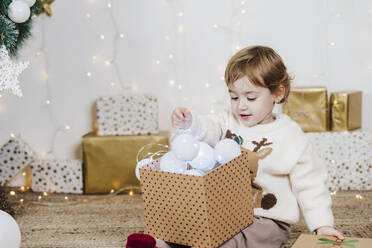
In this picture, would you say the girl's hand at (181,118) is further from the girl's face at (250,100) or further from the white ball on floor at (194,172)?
the white ball on floor at (194,172)

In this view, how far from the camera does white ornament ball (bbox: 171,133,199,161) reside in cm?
98

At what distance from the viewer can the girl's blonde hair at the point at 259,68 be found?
1.24 metres

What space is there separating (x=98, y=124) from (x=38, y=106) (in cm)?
41

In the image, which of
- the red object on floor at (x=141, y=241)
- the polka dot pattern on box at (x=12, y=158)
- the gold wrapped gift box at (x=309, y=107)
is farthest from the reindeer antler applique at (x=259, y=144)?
the polka dot pattern on box at (x=12, y=158)

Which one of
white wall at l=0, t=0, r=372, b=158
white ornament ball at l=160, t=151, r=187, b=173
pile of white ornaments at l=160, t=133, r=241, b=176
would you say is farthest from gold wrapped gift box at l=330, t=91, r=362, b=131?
white ornament ball at l=160, t=151, r=187, b=173

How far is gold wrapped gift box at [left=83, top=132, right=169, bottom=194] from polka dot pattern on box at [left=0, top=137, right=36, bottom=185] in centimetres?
30

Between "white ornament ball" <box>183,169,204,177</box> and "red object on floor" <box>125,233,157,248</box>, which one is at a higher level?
"white ornament ball" <box>183,169,204,177</box>

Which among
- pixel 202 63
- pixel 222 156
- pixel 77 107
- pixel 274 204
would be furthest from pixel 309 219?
pixel 77 107

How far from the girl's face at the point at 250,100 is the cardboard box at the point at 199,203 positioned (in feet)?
0.79

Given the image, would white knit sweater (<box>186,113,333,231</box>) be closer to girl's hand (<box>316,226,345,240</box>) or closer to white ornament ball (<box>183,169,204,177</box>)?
girl's hand (<box>316,226,345,240</box>)

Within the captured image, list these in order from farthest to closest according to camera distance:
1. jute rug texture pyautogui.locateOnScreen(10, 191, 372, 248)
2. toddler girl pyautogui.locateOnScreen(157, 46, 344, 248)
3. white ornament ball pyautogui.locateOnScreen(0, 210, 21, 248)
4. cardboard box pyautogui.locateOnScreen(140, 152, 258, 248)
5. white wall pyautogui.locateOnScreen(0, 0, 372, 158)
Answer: white wall pyautogui.locateOnScreen(0, 0, 372, 158) → jute rug texture pyautogui.locateOnScreen(10, 191, 372, 248) → toddler girl pyautogui.locateOnScreen(157, 46, 344, 248) → white ornament ball pyautogui.locateOnScreen(0, 210, 21, 248) → cardboard box pyautogui.locateOnScreen(140, 152, 258, 248)

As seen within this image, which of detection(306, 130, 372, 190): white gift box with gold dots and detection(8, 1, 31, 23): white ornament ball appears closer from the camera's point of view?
detection(8, 1, 31, 23): white ornament ball

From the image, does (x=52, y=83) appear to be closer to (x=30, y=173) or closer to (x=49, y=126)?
→ (x=49, y=126)

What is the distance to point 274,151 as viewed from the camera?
1281mm
